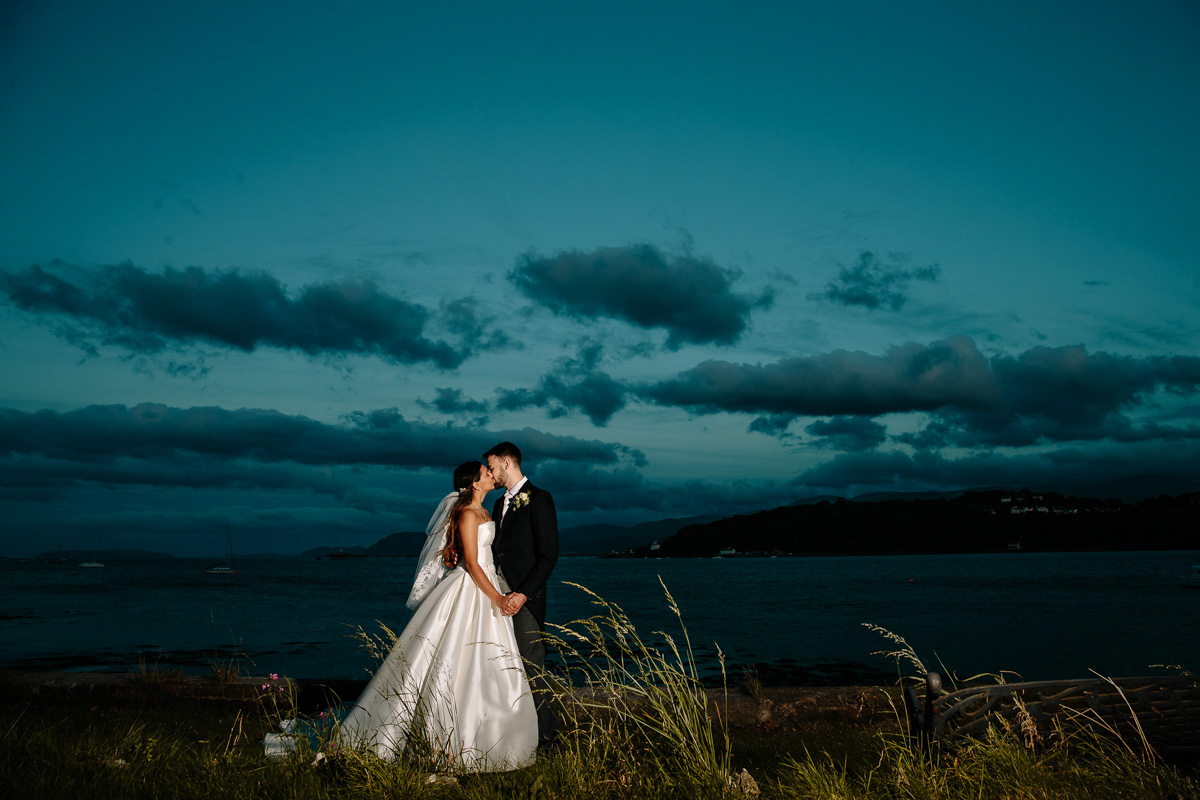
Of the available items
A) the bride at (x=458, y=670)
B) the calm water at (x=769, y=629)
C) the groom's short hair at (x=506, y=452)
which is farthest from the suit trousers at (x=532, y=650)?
the calm water at (x=769, y=629)

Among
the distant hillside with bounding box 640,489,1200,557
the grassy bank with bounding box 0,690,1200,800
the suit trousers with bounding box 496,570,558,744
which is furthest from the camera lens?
the distant hillside with bounding box 640,489,1200,557

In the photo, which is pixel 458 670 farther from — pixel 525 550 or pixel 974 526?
pixel 974 526

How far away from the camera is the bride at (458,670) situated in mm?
4711

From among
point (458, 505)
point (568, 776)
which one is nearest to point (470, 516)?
point (458, 505)

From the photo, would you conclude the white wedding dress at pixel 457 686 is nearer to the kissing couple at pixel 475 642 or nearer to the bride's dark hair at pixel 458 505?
the kissing couple at pixel 475 642

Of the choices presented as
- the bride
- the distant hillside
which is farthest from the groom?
the distant hillside

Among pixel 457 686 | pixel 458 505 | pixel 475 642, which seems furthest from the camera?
pixel 458 505

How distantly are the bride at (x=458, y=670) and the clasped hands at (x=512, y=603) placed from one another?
0.14 ft

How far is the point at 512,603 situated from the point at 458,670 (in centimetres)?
63

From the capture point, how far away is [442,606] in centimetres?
523

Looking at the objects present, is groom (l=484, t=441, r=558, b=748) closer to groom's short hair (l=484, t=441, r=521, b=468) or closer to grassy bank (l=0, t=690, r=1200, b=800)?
groom's short hair (l=484, t=441, r=521, b=468)

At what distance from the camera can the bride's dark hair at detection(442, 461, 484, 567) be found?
18.2 ft

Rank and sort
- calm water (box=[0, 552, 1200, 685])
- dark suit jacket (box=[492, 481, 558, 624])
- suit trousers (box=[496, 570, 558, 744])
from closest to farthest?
suit trousers (box=[496, 570, 558, 744]) → dark suit jacket (box=[492, 481, 558, 624]) → calm water (box=[0, 552, 1200, 685])

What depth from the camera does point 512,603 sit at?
5.45m
